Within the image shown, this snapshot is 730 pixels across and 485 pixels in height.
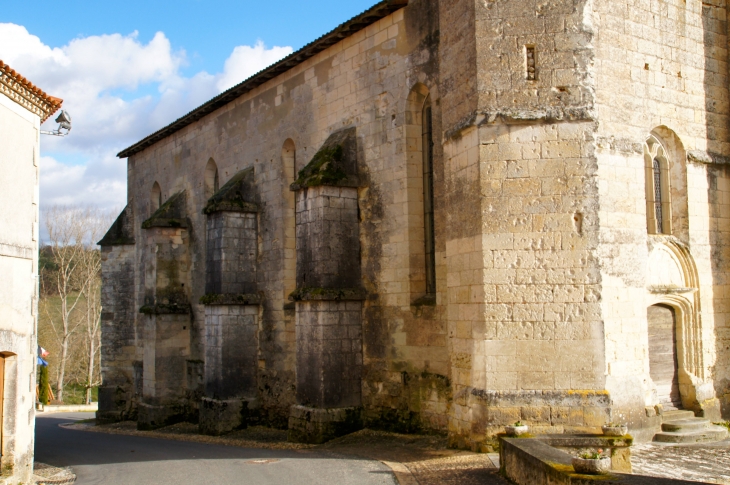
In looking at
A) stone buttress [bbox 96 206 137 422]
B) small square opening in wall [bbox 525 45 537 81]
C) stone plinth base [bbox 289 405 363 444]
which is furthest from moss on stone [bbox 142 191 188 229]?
small square opening in wall [bbox 525 45 537 81]

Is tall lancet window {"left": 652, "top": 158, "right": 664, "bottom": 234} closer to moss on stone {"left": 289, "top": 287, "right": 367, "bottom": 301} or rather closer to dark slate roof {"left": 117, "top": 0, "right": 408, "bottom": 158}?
dark slate roof {"left": 117, "top": 0, "right": 408, "bottom": 158}

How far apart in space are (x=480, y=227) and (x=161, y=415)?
38.9ft

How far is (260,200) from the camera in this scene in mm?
16688

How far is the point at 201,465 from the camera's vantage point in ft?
37.1

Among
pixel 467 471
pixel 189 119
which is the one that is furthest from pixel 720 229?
pixel 189 119

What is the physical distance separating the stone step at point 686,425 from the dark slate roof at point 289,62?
793cm

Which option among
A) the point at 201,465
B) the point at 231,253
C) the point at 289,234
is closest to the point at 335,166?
the point at 289,234

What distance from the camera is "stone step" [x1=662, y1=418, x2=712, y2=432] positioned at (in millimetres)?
10586

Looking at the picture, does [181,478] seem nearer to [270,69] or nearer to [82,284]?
[270,69]

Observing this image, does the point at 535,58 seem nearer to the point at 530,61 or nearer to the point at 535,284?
the point at 530,61

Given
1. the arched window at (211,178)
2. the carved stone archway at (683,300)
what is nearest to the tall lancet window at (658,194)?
the carved stone archway at (683,300)

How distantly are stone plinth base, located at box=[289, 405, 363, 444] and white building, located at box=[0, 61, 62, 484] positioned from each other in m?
4.44

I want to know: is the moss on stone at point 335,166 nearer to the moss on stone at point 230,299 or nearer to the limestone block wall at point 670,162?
the moss on stone at point 230,299

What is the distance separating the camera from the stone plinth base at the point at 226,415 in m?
15.8
